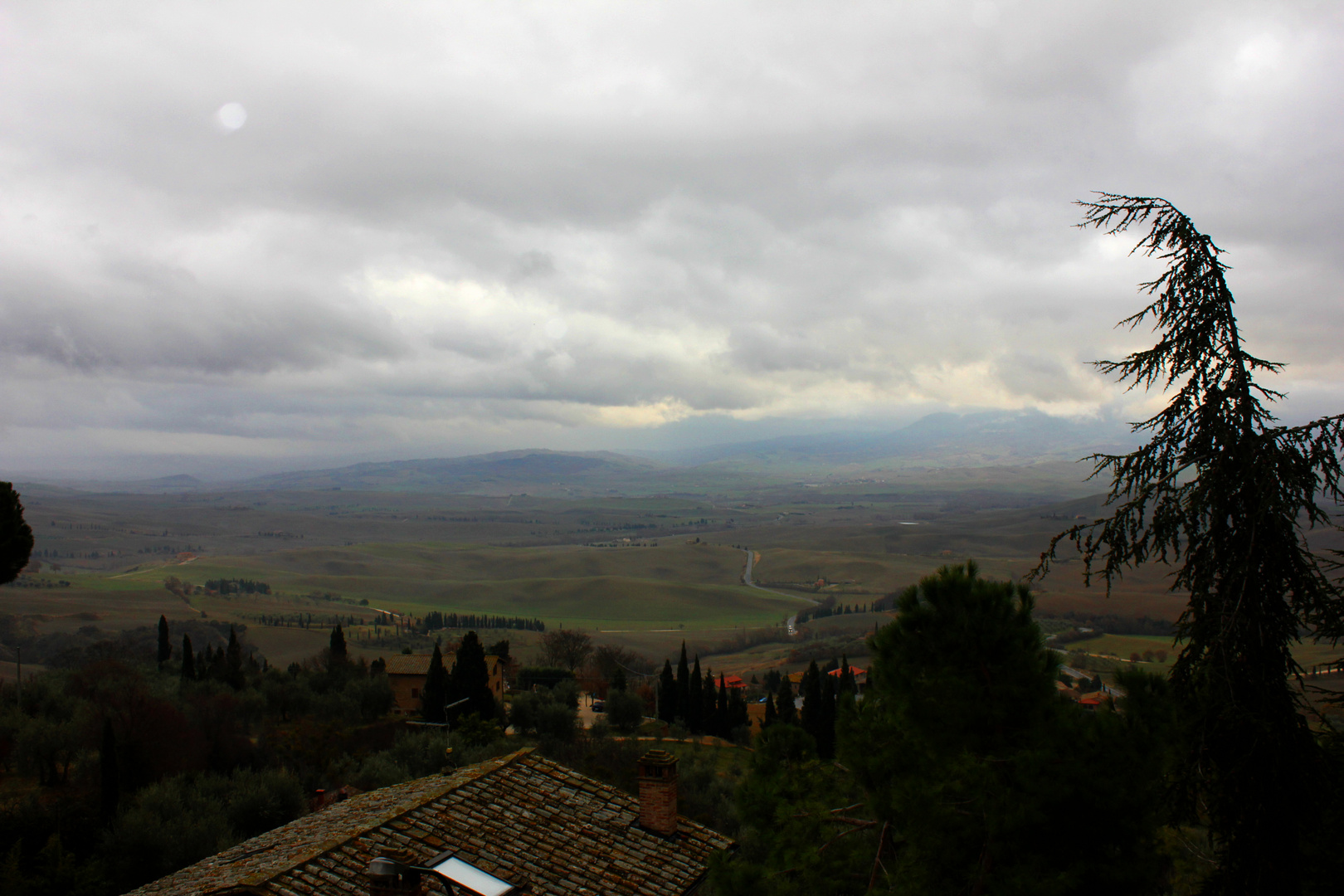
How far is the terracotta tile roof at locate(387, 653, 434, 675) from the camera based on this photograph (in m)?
46.7

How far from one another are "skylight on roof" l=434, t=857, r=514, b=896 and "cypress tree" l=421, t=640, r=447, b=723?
35.6 metres

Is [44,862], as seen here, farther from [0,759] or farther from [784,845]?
[784,845]

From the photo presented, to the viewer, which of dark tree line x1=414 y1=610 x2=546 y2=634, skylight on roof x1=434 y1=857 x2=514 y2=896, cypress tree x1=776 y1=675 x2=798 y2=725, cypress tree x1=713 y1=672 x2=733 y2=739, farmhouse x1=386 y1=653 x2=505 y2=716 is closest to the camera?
skylight on roof x1=434 y1=857 x2=514 y2=896

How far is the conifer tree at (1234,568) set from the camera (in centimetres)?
606

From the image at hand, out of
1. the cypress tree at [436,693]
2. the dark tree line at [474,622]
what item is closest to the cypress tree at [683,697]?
the cypress tree at [436,693]

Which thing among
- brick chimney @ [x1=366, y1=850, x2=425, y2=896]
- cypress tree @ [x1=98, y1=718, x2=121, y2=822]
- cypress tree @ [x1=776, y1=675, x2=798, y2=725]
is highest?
brick chimney @ [x1=366, y1=850, x2=425, y2=896]

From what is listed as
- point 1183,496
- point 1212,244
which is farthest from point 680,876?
point 1212,244

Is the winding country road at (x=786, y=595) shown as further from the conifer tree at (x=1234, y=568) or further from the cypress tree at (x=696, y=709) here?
the conifer tree at (x=1234, y=568)

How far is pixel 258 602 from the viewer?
487 feet

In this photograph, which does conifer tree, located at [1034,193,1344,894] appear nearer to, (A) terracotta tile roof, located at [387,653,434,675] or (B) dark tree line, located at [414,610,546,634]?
(A) terracotta tile roof, located at [387,653,434,675]

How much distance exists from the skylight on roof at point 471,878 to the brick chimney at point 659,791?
5.27 m

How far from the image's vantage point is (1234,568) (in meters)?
6.33

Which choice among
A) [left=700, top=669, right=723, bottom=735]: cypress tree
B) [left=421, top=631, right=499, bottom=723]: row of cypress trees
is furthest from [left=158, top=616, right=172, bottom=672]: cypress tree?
[left=700, top=669, right=723, bottom=735]: cypress tree

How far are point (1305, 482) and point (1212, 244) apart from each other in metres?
2.14
